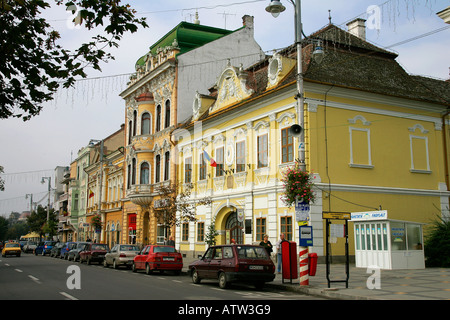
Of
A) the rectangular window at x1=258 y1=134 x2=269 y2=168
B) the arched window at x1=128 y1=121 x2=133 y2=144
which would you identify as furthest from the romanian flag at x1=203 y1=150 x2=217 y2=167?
the arched window at x1=128 y1=121 x2=133 y2=144

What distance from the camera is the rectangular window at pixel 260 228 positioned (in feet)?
91.3

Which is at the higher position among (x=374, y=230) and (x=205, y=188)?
(x=205, y=188)

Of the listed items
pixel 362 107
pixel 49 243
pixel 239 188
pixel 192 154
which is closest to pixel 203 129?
pixel 192 154

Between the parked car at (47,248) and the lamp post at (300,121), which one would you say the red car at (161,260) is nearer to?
the lamp post at (300,121)

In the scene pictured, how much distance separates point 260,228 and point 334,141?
6.67 meters

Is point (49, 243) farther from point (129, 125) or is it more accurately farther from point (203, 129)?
point (203, 129)

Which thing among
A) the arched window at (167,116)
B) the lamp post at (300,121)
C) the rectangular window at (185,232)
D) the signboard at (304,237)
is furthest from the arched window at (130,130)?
the signboard at (304,237)

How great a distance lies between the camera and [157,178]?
1667 inches

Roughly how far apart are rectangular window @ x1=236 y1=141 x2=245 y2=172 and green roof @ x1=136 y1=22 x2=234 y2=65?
44.8 ft

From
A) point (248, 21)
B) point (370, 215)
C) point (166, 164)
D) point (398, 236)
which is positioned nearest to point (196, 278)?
point (370, 215)

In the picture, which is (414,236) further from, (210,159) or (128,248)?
(128,248)

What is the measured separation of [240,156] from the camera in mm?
30781

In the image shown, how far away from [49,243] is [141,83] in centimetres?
2420
